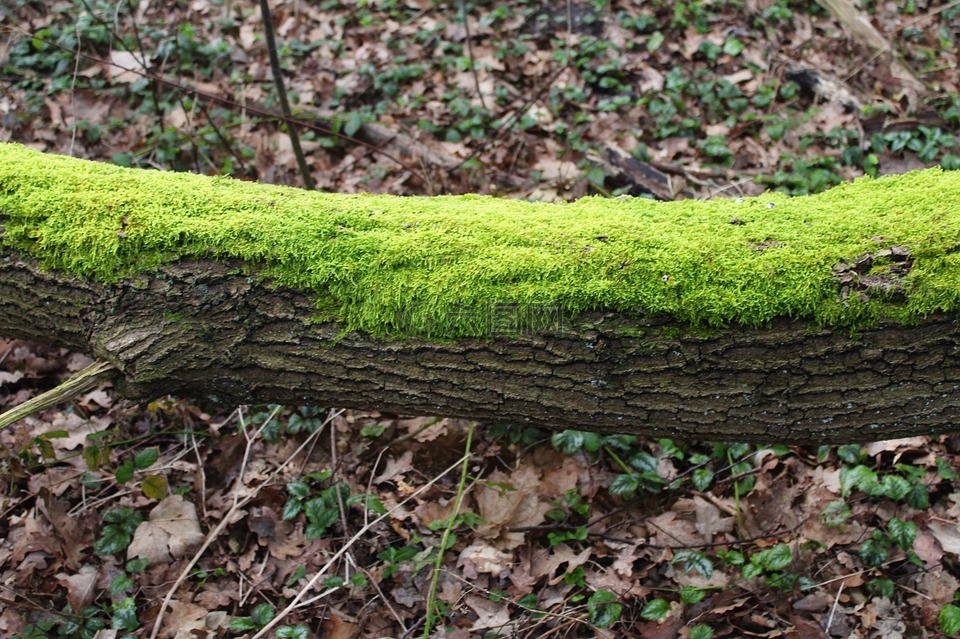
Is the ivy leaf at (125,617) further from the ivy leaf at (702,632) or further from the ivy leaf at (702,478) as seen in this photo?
the ivy leaf at (702,478)

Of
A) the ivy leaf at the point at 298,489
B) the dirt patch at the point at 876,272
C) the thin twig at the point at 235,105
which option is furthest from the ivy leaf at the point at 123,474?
the dirt patch at the point at 876,272

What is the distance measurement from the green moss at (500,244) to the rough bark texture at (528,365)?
0.06m

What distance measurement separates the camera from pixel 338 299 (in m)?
2.06

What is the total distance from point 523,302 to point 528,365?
0.62 ft

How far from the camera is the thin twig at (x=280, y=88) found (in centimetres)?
394

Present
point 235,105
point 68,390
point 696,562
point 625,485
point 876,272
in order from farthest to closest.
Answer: point 235,105
point 625,485
point 696,562
point 68,390
point 876,272

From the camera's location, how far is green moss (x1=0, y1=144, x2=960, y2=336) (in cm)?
188

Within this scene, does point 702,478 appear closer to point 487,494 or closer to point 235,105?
point 487,494

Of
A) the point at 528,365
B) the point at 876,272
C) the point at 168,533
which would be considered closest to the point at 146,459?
the point at 168,533

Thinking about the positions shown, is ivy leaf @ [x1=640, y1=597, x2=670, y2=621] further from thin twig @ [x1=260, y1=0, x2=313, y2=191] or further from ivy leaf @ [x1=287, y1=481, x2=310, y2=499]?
thin twig @ [x1=260, y1=0, x2=313, y2=191]

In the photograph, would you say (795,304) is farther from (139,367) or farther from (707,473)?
(139,367)

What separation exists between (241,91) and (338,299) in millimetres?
4283

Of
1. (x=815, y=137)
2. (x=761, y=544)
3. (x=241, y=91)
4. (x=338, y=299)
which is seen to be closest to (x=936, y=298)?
(x=761, y=544)

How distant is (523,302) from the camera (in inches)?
76.8
